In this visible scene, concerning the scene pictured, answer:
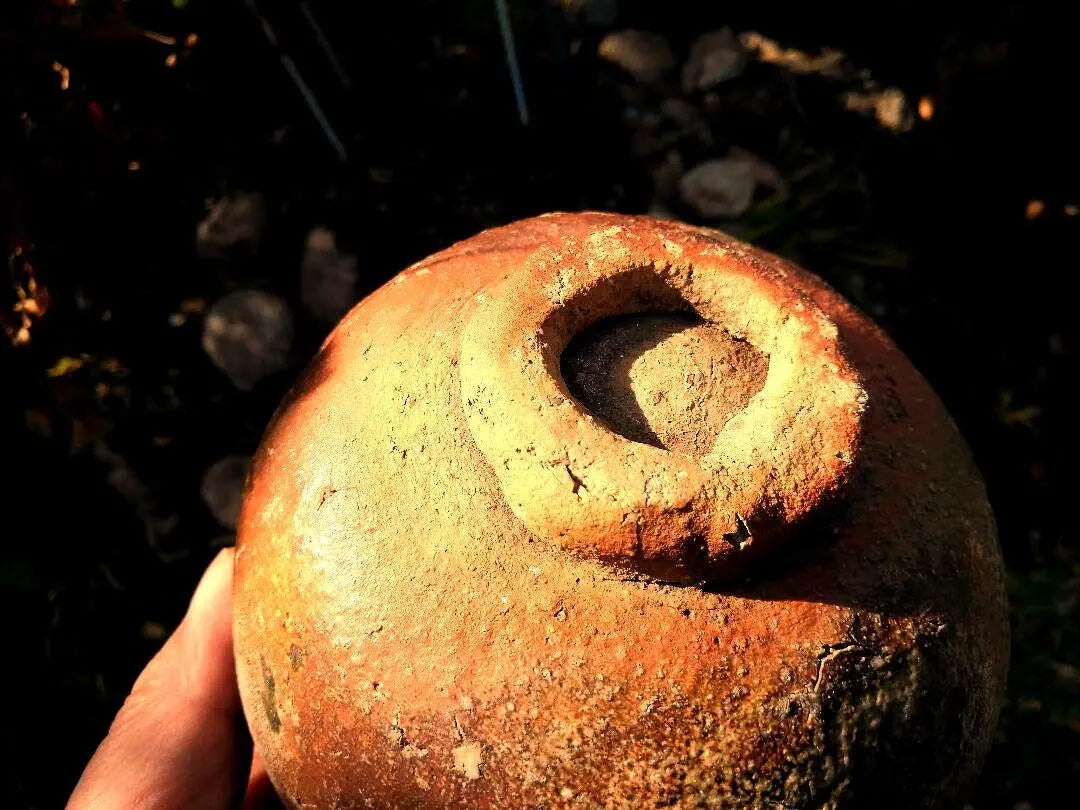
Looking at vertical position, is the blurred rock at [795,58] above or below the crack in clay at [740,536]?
below

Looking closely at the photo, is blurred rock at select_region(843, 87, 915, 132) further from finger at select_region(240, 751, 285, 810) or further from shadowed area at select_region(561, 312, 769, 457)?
finger at select_region(240, 751, 285, 810)

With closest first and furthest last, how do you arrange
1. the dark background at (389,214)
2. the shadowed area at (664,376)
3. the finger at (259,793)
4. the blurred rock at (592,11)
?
the shadowed area at (664,376)
the finger at (259,793)
the dark background at (389,214)
the blurred rock at (592,11)

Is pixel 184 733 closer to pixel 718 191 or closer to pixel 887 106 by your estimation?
pixel 718 191

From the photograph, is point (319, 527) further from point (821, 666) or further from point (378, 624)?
point (821, 666)

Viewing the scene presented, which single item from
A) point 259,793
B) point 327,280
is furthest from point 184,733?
point 327,280

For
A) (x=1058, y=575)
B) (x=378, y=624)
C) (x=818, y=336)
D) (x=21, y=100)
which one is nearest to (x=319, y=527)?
(x=378, y=624)

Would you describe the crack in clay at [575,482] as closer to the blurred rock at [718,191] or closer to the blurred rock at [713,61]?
the blurred rock at [718,191]

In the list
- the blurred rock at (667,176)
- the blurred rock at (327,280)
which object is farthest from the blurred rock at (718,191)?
the blurred rock at (327,280)
